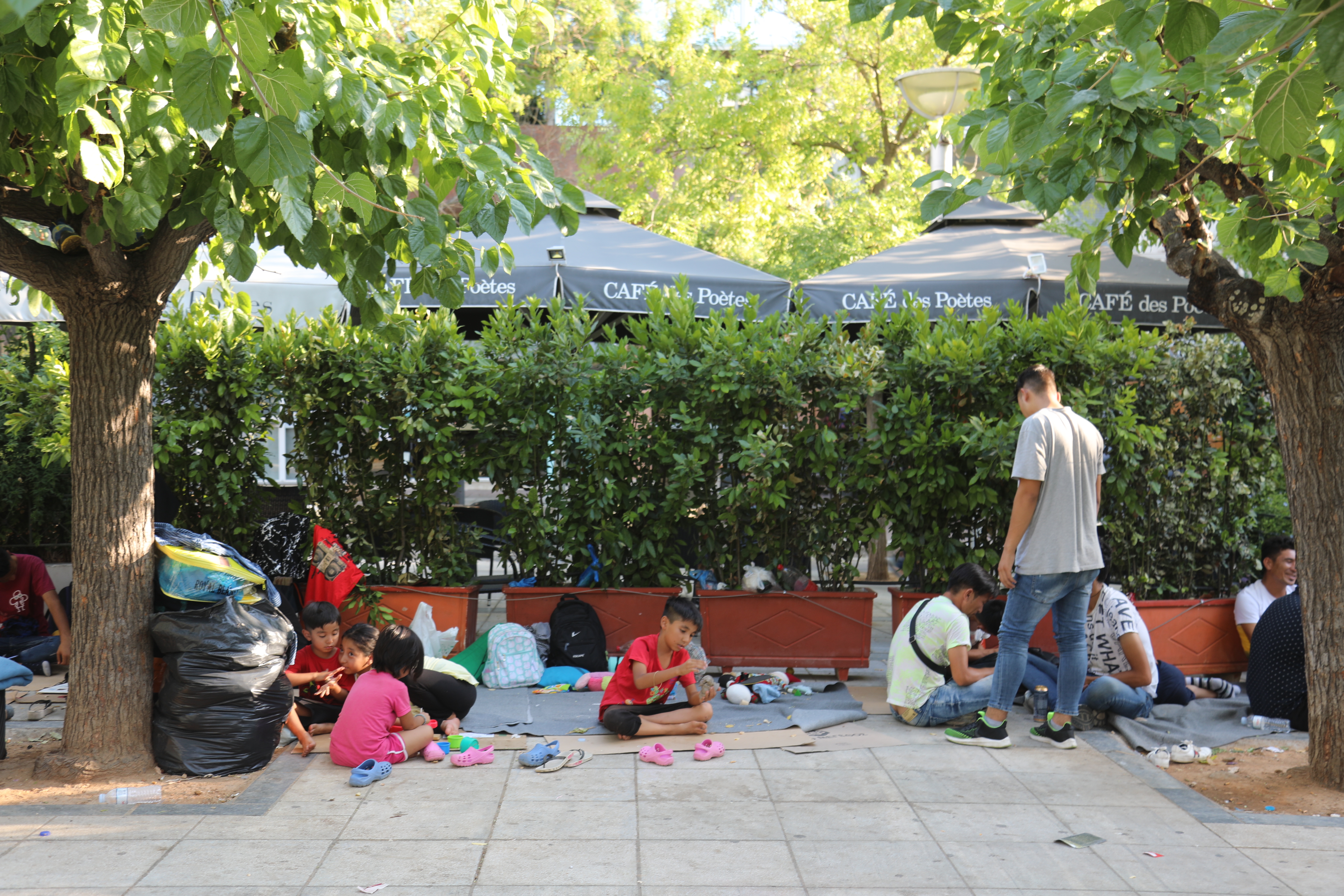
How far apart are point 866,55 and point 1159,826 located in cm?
1287

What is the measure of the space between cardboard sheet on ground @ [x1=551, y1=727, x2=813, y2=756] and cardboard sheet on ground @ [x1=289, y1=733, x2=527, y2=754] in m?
0.07

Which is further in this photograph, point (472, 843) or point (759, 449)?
point (759, 449)

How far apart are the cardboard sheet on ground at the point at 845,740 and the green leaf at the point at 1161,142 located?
317 centimetres

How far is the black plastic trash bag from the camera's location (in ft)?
15.1

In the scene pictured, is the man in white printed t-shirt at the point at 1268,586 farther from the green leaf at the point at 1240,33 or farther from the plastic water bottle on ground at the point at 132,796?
the plastic water bottle on ground at the point at 132,796

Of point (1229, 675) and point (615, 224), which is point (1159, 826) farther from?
point (615, 224)

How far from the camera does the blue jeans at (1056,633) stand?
5230 mm

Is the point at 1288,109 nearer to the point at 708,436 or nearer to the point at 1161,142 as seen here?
the point at 1161,142

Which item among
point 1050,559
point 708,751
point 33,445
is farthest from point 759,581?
point 33,445

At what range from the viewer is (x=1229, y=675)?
21.7ft

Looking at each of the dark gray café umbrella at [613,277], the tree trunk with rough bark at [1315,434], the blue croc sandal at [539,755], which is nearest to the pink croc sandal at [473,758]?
the blue croc sandal at [539,755]

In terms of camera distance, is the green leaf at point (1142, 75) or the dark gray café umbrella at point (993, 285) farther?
the dark gray café umbrella at point (993, 285)

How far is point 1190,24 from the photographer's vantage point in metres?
2.32

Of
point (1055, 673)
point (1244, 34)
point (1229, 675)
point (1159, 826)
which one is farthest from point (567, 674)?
point (1244, 34)
